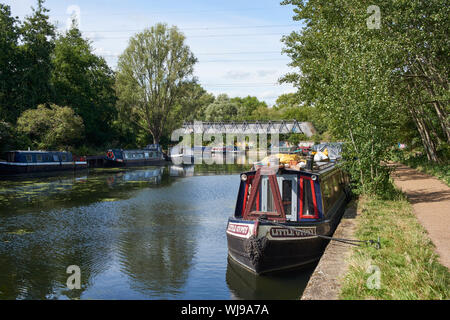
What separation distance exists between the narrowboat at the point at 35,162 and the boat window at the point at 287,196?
27.3 metres

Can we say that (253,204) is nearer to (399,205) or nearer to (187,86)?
(399,205)

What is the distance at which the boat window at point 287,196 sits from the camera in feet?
34.8

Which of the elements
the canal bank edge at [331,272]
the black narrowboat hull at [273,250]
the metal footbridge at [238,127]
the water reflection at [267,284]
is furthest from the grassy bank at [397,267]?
the metal footbridge at [238,127]

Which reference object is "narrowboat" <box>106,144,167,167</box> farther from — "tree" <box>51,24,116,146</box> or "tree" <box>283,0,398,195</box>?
"tree" <box>283,0,398,195</box>

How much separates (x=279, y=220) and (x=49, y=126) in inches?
1378

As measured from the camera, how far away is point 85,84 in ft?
167

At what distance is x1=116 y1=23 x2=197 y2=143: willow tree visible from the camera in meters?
50.8

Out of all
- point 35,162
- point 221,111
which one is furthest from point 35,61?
point 221,111

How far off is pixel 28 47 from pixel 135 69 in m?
13.8

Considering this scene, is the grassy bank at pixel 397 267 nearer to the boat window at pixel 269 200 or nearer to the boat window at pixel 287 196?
the boat window at pixel 287 196

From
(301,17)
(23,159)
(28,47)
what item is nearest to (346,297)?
(301,17)

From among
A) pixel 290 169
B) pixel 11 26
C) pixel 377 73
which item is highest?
pixel 11 26

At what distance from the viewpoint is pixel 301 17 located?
25.5 m

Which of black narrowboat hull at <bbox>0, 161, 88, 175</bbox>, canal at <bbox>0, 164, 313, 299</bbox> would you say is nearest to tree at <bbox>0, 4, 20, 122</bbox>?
black narrowboat hull at <bbox>0, 161, 88, 175</bbox>
